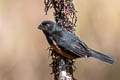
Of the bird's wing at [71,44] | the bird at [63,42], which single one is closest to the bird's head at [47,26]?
the bird at [63,42]

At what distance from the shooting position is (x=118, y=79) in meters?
7.75

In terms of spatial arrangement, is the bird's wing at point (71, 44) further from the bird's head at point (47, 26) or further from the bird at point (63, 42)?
the bird's head at point (47, 26)

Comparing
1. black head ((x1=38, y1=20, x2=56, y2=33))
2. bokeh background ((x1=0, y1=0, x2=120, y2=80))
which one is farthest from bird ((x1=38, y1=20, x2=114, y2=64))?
bokeh background ((x1=0, y1=0, x2=120, y2=80))

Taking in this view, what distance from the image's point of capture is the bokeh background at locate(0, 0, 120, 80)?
742 centimetres

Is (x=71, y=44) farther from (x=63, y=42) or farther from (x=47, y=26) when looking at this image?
(x=47, y=26)

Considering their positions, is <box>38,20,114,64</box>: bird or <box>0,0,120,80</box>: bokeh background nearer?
<box>38,20,114,64</box>: bird

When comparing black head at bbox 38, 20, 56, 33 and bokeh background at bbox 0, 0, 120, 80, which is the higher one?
black head at bbox 38, 20, 56, 33

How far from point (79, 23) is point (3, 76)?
1.22 m

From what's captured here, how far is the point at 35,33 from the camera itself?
24.7 ft

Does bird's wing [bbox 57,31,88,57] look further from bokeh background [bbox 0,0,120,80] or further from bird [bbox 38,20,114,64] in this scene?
bokeh background [bbox 0,0,120,80]

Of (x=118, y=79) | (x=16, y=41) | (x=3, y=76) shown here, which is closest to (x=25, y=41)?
(x=16, y=41)

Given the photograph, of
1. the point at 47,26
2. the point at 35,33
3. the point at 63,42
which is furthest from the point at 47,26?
the point at 35,33

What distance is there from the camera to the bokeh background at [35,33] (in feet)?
24.3

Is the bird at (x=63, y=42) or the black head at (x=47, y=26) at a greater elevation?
the black head at (x=47, y=26)
